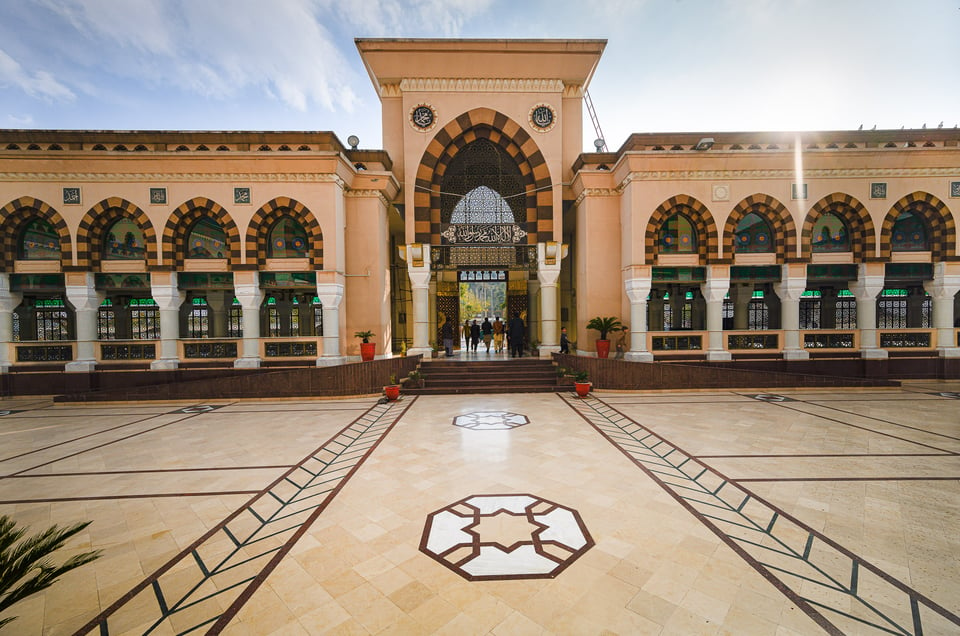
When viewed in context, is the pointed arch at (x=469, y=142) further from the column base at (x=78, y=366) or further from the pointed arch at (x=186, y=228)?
the column base at (x=78, y=366)

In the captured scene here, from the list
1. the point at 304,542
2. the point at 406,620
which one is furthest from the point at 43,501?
the point at 406,620

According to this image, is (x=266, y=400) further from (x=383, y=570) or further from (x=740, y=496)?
(x=740, y=496)

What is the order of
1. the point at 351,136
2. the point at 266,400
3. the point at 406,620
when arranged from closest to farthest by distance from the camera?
1. the point at 406,620
2. the point at 266,400
3. the point at 351,136

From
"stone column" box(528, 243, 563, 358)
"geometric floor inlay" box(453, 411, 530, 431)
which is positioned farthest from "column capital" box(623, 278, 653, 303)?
"geometric floor inlay" box(453, 411, 530, 431)

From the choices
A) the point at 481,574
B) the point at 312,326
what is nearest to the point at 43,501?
the point at 481,574

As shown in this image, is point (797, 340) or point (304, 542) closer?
point (304, 542)

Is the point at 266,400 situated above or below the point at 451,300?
below

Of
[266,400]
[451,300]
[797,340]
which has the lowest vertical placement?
[266,400]

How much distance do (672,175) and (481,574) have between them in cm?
1128

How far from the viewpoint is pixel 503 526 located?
3277mm

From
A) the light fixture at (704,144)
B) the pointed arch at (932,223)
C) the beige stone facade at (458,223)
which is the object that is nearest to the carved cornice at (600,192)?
the beige stone facade at (458,223)

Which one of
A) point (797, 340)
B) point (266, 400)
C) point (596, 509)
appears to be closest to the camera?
point (596, 509)

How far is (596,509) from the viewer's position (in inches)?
140

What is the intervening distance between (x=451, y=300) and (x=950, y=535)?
13.5m
